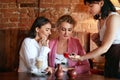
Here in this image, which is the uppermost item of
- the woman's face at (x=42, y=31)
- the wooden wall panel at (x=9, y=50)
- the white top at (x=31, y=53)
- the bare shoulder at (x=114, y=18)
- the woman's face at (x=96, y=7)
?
the woman's face at (x=96, y=7)

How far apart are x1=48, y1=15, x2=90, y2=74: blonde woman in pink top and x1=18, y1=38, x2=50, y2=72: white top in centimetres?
24

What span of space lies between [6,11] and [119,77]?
234 cm

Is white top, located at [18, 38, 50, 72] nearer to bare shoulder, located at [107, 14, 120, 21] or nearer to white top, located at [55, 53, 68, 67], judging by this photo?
white top, located at [55, 53, 68, 67]

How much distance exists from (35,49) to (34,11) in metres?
1.58

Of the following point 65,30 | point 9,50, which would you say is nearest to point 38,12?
point 9,50

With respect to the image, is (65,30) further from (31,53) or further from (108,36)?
(108,36)

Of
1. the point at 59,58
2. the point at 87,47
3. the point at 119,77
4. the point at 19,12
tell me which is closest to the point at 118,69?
the point at 119,77

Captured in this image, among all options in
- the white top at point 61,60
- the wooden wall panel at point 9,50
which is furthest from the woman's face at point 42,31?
the wooden wall panel at point 9,50

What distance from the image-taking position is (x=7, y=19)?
4.27m

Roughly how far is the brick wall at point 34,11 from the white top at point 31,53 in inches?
58.2

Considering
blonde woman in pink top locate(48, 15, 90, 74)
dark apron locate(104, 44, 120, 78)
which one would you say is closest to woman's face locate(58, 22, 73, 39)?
blonde woman in pink top locate(48, 15, 90, 74)

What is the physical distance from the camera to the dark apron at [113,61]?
240 cm

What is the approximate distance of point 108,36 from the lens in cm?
236

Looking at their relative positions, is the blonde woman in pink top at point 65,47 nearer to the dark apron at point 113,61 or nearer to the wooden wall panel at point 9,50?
the dark apron at point 113,61
